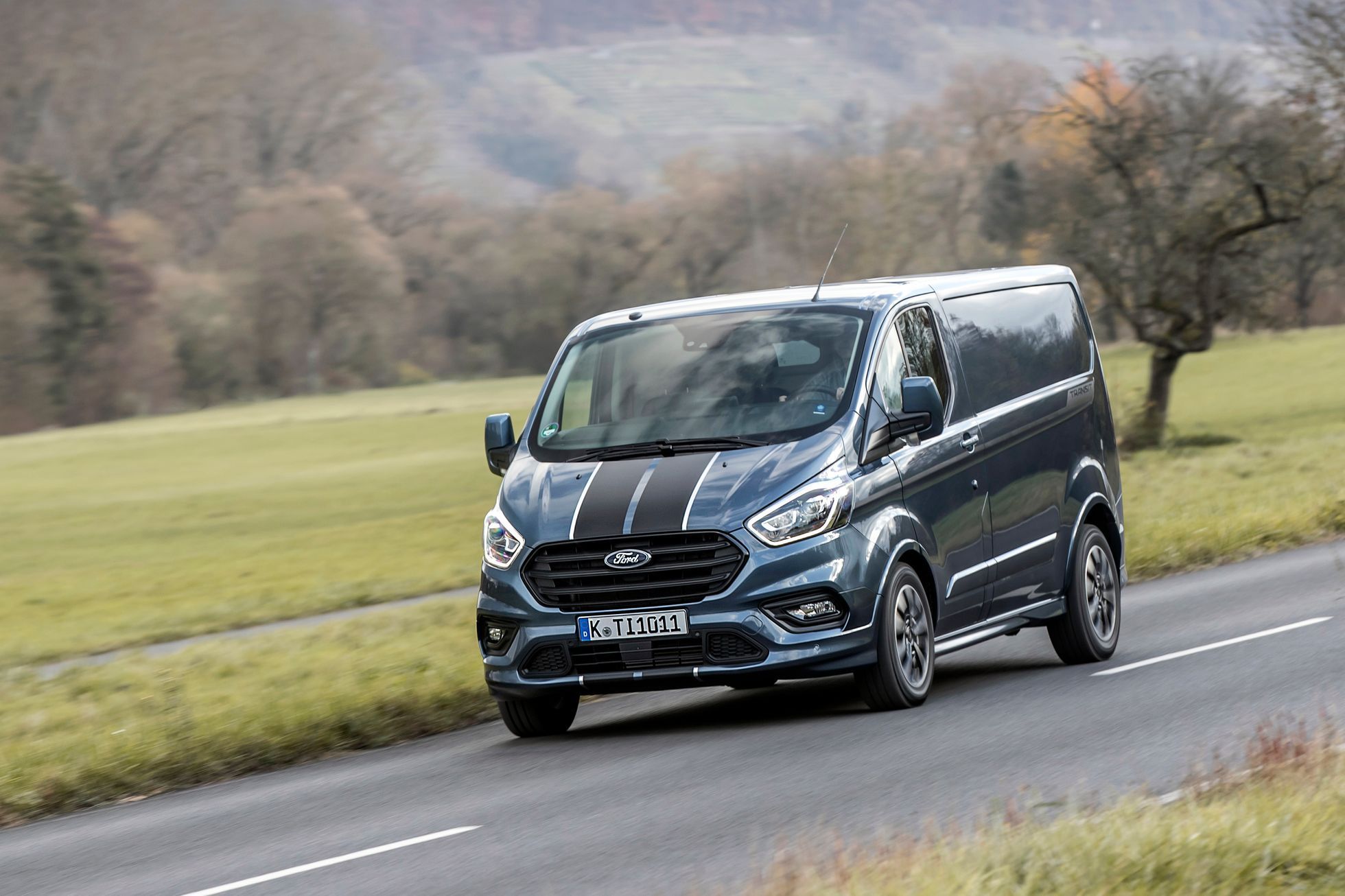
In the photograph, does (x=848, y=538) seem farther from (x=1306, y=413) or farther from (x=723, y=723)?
(x=1306, y=413)

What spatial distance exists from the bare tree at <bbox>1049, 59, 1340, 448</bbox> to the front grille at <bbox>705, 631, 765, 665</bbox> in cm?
2897

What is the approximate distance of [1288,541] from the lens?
18766 millimetres

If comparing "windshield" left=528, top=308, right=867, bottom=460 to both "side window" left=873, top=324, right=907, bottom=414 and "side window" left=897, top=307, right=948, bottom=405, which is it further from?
"side window" left=897, top=307, right=948, bottom=405

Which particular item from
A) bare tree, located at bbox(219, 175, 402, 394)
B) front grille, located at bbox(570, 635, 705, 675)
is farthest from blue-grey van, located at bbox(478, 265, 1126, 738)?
bare tree, located at bbox(219, 175, 402, 394)

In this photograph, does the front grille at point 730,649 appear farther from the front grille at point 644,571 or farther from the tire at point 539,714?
the tire at point 539,714

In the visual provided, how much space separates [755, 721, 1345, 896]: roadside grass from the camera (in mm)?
5121

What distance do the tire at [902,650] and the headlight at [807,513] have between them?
47 cm

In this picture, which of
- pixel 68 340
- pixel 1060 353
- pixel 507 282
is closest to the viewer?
pixel 1060 353

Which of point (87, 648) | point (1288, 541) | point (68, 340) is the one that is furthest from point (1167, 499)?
point (68, 340)

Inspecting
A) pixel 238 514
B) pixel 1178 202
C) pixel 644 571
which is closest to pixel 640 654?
pixel 644 571

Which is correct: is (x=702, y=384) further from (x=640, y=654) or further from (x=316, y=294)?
(x=316, y=294)

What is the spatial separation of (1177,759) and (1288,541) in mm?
11664

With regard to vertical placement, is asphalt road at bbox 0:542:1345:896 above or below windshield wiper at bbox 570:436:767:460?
below

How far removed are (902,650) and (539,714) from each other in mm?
1923
